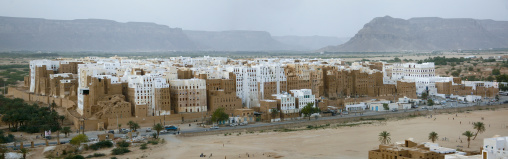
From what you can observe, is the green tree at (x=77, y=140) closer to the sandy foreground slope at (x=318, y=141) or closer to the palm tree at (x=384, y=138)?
the sandy foreground slope at (x=318, y=141)

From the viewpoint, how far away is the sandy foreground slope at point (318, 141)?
4556 cm

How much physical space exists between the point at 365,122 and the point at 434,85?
2568 centimetres

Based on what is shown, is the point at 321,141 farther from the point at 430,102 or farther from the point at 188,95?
the point at 430,102

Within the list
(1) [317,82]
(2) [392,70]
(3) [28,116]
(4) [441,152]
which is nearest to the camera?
(4) [441,152]

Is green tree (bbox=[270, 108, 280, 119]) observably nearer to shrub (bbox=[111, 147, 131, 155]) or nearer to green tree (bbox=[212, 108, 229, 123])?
green tree (bbox=[212, 108, 229, 123])

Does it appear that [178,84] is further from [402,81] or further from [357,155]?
[402,81]

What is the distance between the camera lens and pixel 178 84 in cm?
6291

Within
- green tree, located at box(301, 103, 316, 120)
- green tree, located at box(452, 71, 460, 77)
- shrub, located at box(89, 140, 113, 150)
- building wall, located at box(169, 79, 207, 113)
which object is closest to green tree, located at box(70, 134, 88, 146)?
shrub, located at box(89, 140, 113, 150)

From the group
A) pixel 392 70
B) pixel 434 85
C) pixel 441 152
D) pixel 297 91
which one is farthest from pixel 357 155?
pixel 392 70

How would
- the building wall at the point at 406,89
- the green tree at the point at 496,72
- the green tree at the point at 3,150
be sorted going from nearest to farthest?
the green tree at the point at 3,150
the building wall at the point at 406,89
the green tree at the point at 496,72

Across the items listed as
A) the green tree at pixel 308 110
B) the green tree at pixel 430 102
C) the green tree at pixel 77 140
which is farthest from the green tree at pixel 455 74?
the green tree at pixel 77 140

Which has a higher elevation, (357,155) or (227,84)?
(227,84)

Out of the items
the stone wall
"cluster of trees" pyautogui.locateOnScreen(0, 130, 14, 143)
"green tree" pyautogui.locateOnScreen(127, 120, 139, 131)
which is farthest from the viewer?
the stone wall

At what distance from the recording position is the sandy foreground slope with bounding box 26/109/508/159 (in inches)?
1794
